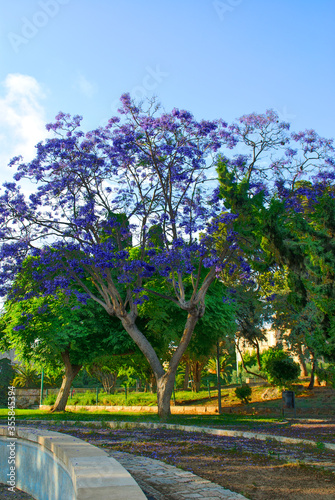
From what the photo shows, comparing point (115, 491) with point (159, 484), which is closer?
point (115, 491)

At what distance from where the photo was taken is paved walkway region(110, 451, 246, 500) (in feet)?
17.1

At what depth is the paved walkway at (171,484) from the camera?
5.20m

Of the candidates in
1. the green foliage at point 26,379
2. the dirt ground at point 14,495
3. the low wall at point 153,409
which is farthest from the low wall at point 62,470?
the green foliage at point 26,379

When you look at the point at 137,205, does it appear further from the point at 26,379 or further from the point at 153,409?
the point at 26,379

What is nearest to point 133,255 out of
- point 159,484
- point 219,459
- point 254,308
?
point 254,308

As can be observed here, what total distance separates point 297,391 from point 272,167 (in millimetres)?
15399

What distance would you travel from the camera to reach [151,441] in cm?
1031

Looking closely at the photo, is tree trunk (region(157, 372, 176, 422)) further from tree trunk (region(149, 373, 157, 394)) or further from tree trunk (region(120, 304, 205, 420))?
tree trunk (region(149, 373, 157, 394))

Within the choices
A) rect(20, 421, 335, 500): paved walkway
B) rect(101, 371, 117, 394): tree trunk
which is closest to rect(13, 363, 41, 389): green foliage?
rect(101, 371, 117, 394): tree trunk

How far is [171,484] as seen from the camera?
5.77 meters

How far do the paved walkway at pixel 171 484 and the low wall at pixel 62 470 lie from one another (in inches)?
28.1

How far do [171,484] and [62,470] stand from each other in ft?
4.64

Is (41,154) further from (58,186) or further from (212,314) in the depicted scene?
(212,314)

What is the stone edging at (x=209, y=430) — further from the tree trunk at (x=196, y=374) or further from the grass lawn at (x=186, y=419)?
the tree trunk at (x=196, y=374)
